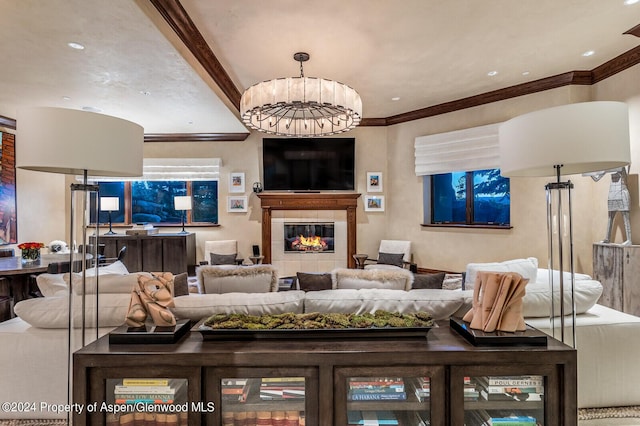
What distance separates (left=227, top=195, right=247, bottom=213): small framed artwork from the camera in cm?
639

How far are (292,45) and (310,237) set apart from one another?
3.45 metres

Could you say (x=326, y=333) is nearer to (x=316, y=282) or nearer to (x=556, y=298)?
(x=316, y=282)

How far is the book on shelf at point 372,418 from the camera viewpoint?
1.48 meters

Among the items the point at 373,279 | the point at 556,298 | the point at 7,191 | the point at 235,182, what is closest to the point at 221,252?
the point at 235,182

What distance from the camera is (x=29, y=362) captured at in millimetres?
1938

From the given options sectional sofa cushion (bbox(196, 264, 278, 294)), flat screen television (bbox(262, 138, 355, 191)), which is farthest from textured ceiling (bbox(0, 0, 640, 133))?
sectional sofa cushion (bbox(196, 264, 278, 294))

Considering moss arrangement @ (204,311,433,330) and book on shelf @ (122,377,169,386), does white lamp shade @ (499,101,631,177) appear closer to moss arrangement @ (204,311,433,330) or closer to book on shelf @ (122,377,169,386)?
moss arrangement @ (204,311,433,330)

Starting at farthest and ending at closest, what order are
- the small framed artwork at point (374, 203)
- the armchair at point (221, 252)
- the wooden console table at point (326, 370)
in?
the small framed artwork at point (374, 203) → the armchair at point (221, 252) → the wooden console table at point (326, 370)

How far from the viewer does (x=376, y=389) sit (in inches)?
58.2

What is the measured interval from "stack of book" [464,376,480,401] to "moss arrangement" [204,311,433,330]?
0.86 ft

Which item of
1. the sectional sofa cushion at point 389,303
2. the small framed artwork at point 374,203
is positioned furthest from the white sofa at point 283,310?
the small framed artwork at point 374,203

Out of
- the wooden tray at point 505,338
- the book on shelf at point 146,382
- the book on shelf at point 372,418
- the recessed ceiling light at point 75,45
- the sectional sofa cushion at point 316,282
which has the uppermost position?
the recessed ceiling light at point 75,45

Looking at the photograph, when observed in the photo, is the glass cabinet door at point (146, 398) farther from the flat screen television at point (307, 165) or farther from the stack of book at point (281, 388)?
the flat screen television at point (307, 165)

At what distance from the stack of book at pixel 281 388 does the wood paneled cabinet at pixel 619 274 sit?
3521mm
